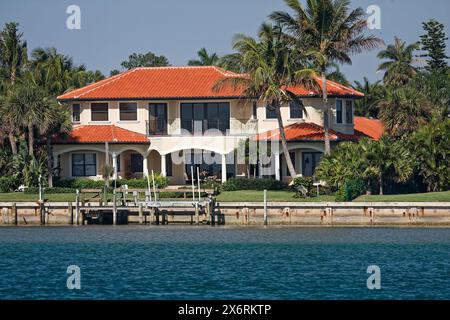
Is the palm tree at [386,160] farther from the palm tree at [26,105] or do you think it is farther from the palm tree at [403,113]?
the palm tree at [26,105]

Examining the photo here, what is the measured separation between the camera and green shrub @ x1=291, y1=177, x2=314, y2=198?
60562 mm

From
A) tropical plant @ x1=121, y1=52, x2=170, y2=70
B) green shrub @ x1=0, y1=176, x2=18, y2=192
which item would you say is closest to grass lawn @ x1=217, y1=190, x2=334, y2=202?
green shrub @ x1=0, y1=176, x2=18, y2=192

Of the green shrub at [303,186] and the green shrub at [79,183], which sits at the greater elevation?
the green shrub at [79,183]

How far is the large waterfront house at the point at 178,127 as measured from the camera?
6931 cm

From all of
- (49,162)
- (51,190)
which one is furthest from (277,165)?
(49,162)

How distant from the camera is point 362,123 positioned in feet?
260

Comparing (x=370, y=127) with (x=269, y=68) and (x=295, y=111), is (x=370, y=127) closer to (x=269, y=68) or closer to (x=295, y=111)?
(x=295, y=111)

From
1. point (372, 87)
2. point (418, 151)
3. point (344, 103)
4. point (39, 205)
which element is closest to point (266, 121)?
point (344, 103)

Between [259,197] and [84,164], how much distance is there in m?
14.0

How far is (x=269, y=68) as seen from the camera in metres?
63.6

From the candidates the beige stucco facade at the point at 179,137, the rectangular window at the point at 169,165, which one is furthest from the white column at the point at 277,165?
the rectangular window at the point at 169,165

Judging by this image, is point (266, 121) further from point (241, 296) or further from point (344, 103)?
point (241, 296)

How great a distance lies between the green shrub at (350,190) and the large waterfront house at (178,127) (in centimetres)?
754

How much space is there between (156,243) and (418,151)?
1691 cm
